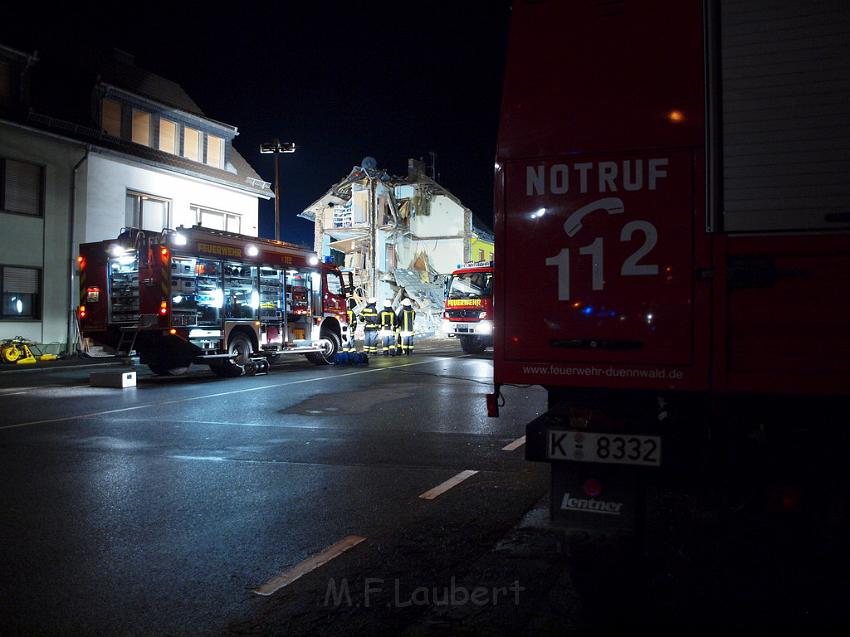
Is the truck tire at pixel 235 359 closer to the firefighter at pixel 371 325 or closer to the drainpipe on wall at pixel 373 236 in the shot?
the firefighter at pixel 371 325

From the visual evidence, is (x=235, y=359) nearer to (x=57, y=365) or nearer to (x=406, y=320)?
(x=57, y=365)

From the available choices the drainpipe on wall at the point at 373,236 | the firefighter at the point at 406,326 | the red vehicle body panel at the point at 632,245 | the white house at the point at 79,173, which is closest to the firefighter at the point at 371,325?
the firefighter at the point at 406,326

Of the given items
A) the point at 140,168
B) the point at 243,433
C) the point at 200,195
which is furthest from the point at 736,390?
the point at 200,195

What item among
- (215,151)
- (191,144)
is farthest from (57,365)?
Result: (215,151)

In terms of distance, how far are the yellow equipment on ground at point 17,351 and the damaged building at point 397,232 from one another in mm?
20030

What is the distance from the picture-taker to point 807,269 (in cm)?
322

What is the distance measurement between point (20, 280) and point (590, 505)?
22.6 metres

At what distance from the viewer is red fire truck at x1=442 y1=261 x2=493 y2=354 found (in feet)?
74.8

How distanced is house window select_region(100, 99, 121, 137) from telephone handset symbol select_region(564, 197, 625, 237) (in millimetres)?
24710

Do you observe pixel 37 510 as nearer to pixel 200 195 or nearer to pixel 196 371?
pixel 196 371

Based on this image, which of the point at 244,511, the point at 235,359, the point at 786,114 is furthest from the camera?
the point at 235,359

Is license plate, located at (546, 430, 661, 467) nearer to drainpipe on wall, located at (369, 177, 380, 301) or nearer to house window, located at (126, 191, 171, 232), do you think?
house window, located at (126, 191, 171, 232)

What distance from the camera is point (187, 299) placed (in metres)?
15.7

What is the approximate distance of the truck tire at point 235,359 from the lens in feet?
54.0
